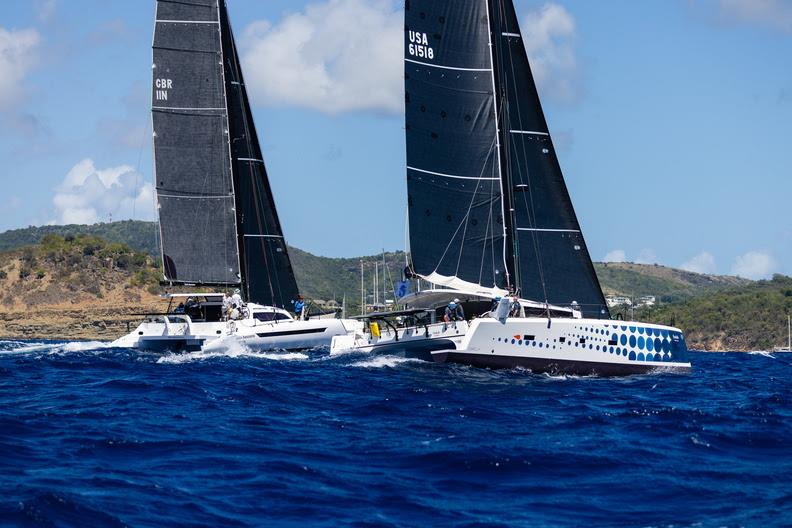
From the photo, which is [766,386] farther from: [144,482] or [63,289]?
[63,289]

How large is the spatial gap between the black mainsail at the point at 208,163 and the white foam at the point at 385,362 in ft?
45.4

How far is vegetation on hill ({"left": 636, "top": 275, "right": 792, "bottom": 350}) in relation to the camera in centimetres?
10773

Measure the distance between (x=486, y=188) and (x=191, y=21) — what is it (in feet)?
55.7

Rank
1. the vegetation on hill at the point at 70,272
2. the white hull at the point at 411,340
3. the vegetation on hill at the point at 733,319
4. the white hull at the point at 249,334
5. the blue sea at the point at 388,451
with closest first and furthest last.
Answer: the blue sea at the point at 388,451 → the white hull at the point at 411,340 → the white hull at the point at 249,334 → the vegetation on hill at the point at 70,272 → the vegetation on hill at the point at 733,319

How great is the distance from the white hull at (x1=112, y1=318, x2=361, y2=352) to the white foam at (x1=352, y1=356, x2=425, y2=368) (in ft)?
27.3

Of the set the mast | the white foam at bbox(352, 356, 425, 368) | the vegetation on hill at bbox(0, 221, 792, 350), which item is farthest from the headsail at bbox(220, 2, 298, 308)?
the vegetation on hill at bbox(0, 221, 792, 350)

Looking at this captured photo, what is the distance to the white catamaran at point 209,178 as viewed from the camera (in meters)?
48.0

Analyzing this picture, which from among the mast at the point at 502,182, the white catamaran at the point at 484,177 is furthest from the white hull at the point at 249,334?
the mast at the point at 502,182

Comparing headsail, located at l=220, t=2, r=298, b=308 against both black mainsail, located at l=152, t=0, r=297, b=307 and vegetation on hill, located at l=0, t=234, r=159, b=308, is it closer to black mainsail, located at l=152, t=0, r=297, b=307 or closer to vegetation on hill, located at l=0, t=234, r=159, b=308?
black mainsail, located at l=152, t=0, r=297, b=307

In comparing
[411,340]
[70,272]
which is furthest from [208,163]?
[70,272]

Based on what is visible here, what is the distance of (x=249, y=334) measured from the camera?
44844mm

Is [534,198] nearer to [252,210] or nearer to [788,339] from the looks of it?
[252,210]

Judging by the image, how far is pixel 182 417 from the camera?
77.0ft

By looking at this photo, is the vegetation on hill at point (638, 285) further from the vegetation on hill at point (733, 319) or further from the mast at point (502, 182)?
the mast at point (502, 182)
